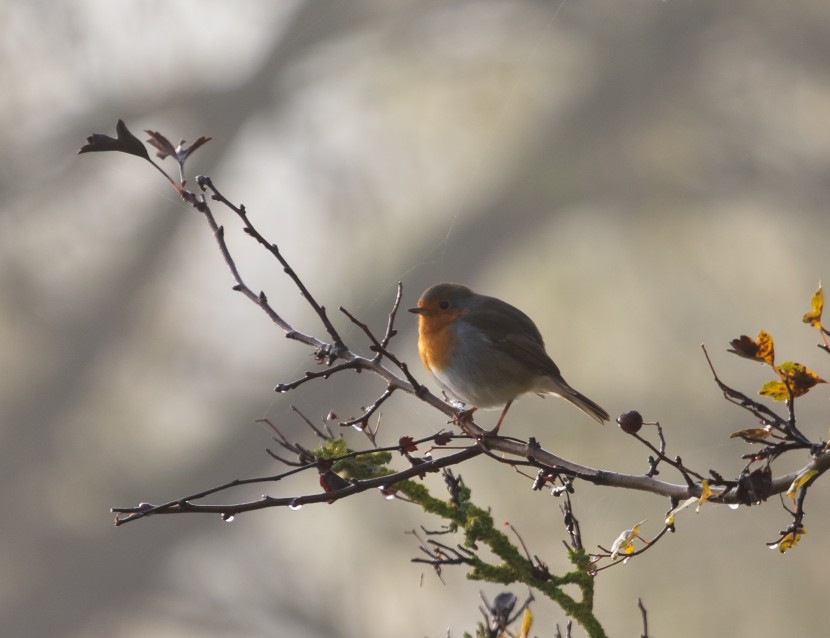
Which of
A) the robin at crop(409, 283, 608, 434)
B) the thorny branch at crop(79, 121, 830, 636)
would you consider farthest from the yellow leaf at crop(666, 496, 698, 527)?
the robin at crop(409, 283, 608, 434)

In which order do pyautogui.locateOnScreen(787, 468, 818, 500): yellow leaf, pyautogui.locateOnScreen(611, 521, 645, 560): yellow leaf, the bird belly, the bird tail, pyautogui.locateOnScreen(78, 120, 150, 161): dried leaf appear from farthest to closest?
the bird belly, the bird tail, pyautogui.locateOnScreen(78, 120, 150, 161): dried leaf, pyautogui.locateOnScreen(611, 521, 645, 560): yellow leaf, pyautogui.locateOnScreen(787, 468, 818, 500): yellow leaf

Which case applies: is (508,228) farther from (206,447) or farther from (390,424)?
(206,447)

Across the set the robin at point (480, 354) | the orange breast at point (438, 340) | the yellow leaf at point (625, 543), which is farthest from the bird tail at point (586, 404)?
the yellow leaf at point (625, 543)

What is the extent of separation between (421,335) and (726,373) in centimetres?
243

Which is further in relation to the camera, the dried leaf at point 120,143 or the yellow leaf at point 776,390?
the dried leaf at point 120,143

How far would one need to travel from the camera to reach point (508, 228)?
15.8 feet

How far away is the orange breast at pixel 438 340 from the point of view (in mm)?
2168

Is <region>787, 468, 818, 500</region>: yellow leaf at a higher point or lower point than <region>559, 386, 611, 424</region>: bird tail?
lower

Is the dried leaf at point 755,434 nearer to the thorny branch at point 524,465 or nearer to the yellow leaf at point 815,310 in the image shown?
the thorny branch at point 524,465

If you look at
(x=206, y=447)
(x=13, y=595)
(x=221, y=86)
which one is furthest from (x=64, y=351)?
(x=221, y=86)

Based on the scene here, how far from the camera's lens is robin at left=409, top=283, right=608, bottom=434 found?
2117mm

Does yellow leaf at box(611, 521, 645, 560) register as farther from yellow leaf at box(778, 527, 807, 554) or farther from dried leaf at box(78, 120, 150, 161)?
dried leaf at box(78, 120, 150, 161)

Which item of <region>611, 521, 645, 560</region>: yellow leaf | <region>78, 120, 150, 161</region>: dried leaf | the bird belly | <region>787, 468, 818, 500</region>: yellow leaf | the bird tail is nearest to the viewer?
<region>787, 468, 818, 500</region>: yellow leaf

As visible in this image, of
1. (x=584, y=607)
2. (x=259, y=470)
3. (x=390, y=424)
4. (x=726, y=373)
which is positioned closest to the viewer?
(x=584, y=607)
